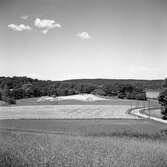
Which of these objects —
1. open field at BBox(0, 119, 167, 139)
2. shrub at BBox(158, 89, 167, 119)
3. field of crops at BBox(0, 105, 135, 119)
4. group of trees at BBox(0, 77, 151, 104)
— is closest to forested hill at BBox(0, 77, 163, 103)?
group of trees at BBox(0, 77, 151, 104)

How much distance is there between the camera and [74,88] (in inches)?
1999

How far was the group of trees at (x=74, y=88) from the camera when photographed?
40312 millimetres

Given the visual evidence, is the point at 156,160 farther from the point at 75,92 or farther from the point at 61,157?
the point at 75,92

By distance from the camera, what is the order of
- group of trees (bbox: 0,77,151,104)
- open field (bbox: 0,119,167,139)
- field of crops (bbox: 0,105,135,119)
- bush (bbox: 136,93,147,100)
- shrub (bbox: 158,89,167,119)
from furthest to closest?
bush (bbox: 136,93,147,100) < group of trees (bbox: 0,77,151,104) < field of crops (bbox: 0,105,135,119) < open field (bbox: 0,119,167,139) < shrub (bbox: 158,89,167,119)

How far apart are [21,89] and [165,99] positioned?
31.4 m

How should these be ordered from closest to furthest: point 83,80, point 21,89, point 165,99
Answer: point 165,99 < point 21,89 < point 83,80

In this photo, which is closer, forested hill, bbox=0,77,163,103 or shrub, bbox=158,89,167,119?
shrub, bbox=158,89,167,119

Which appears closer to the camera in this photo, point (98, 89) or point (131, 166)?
point (131, 166)

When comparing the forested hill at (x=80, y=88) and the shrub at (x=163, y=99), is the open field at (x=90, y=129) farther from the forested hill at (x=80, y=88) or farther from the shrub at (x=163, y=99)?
the forested hill at (x=80, y=88)

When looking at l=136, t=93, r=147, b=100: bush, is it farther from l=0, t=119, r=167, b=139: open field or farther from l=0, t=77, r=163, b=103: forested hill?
l=0, t=119, r=167, b=139: open field

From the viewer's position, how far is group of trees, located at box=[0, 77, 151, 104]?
40.3 m

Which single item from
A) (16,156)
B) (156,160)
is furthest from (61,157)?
(156,160)

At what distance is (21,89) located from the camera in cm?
3897

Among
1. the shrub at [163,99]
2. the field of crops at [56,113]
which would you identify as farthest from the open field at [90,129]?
the field of crops at [56,113]
